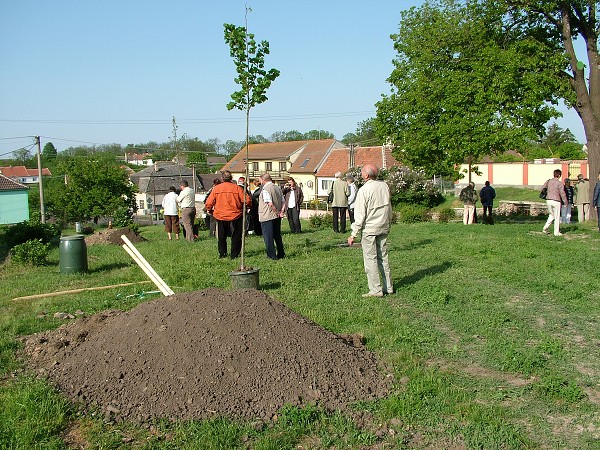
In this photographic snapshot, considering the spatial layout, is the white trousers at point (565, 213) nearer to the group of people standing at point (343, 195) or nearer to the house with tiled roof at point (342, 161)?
the group of people standing at point (343, 195)

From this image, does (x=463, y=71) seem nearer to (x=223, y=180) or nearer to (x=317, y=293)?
(x=223, y=180)

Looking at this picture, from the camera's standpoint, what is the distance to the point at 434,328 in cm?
704

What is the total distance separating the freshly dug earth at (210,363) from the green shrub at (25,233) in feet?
36.9

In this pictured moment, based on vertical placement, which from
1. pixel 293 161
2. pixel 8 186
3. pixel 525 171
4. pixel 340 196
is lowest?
pixel 340 196

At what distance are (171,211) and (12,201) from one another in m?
50.7

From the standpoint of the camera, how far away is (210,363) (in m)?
5.26

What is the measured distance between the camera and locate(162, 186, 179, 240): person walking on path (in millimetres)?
17281

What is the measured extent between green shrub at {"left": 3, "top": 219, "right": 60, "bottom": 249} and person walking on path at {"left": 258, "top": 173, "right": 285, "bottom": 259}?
7604 mm

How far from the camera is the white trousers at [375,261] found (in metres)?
8.47

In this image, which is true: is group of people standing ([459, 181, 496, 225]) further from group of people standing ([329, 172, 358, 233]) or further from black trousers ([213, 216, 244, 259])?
black trousers ([213, 216, 244, 259])

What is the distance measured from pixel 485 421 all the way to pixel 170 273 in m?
7.47

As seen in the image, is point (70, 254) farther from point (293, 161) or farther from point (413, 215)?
point (293, 161)

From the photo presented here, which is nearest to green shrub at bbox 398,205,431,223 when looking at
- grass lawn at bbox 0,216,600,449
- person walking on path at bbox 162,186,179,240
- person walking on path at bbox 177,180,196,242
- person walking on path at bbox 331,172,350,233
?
person walking on path at bbox 331,172,350,233

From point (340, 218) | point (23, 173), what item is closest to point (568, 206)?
point (340, 218)
